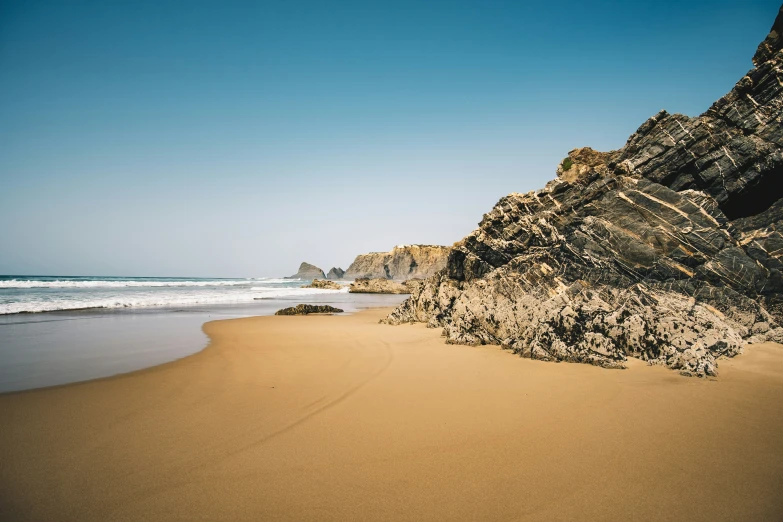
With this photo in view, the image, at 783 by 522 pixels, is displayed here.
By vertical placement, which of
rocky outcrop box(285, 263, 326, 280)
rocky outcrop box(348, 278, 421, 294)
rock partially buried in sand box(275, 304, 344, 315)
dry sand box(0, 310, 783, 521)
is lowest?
dry sand box(0, 310, 783, 521)

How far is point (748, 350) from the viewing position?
7.59 meters

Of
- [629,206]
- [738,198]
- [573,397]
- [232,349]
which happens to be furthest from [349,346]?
[738,198]

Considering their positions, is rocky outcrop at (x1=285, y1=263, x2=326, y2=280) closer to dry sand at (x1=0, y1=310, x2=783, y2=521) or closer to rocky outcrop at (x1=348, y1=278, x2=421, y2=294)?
rocky outcrop at (x1=348, y1=278, x2=421, y2=294)

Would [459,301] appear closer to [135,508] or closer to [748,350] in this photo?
[748,350]

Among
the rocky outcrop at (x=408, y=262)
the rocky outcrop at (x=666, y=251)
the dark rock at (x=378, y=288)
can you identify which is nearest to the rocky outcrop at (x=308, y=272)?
the rocky outcrop at (x=408, y=262)

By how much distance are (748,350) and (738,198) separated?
4.12 m

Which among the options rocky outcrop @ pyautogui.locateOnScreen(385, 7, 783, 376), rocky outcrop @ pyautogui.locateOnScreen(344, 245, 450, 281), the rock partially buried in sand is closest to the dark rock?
the rock partially buried in sand

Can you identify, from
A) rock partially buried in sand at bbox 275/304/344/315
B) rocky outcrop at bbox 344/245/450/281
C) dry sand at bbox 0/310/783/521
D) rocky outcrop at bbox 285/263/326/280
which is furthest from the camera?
rocky outcrop at bbox 285/263/326/280

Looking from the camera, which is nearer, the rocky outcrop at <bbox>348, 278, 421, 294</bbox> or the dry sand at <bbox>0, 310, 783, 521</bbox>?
the dry sand at <bbox>0, 310, 783, 521</bbox>

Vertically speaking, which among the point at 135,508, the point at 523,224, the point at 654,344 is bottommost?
the point at 135,508

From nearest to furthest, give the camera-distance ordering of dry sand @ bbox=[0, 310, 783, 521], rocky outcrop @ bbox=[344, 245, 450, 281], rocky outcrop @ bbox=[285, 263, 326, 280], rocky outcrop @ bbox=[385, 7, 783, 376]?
dry sand @ bbox=[0, 310, 783, 521] < rocky outcrop @ bbox=[385, 7, 783, 376] < rocky outcrop @ bbox=[344, 245, 450, 281] < rocky outcrop @ bbox=[285, 263, 326, 280]

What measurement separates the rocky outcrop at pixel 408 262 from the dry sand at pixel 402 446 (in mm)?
108491

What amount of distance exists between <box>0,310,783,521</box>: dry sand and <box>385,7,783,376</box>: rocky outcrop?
50.7 inches

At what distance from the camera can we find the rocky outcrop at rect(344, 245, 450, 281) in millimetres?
119750
